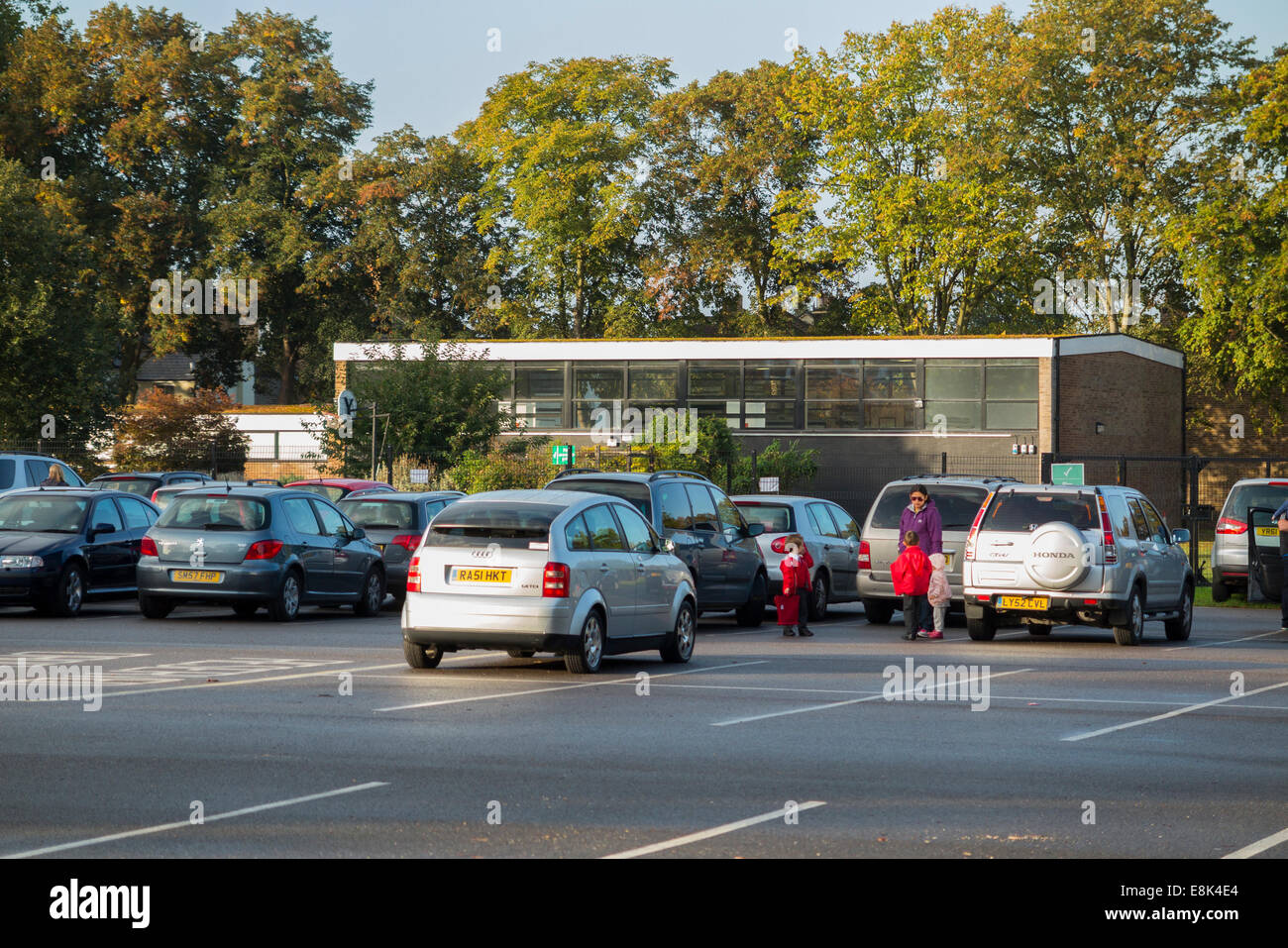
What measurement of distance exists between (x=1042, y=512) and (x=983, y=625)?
153cm

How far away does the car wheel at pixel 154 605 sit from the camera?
21.3 meters

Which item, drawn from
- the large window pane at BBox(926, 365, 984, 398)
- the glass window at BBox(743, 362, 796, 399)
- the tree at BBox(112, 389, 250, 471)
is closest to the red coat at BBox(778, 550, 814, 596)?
the tree at BBox(112, 389, 250, 471)

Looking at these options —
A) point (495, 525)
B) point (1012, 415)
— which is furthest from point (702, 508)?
point (1012, 415)

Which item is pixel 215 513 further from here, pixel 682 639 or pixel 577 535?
pixel 577 535

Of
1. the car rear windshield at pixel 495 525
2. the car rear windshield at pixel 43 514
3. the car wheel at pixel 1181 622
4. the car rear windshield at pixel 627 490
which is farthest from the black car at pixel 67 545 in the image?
the car wheel at pixel 1181 622

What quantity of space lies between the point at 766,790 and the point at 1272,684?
822 cm

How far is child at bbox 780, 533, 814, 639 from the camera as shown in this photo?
21141mm

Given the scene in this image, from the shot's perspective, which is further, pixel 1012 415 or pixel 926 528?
pixel 1012 415

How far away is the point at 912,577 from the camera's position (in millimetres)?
20391

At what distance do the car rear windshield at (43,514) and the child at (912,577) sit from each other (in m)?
10.6

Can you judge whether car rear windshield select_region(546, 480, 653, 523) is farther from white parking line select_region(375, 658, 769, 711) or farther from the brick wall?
the brick wall

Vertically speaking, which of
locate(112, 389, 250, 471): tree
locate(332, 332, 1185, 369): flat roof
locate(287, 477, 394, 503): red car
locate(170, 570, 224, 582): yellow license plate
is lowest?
locate(170, 570, 224, 582): yellow license plate

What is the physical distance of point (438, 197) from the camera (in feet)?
229

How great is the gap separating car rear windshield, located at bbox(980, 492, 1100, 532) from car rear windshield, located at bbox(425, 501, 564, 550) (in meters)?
7.00
